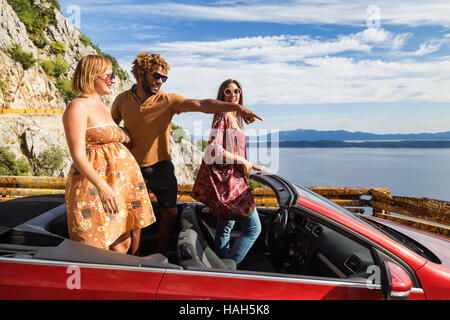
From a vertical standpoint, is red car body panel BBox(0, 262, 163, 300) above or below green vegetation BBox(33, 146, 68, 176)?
→ above

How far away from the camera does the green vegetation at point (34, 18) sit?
4150 cm

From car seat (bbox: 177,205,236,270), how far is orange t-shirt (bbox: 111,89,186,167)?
649 millimetres

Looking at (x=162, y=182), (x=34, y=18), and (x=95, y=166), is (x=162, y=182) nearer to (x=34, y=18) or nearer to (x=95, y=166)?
(x=95, y=166)

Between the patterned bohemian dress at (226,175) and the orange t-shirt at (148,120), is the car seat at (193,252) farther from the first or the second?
the orange t-shirt at (148,120)

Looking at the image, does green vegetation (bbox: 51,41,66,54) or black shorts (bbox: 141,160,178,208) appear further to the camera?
green vegetation (bbox: 51,41,66,54)

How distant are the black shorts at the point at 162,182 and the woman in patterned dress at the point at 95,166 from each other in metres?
0.63

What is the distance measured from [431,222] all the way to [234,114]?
3.77 metres

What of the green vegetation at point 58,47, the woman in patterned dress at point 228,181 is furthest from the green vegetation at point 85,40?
the woman in patterned dress at point 228,181

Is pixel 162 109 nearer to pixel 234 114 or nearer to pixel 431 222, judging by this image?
pixel 234 114

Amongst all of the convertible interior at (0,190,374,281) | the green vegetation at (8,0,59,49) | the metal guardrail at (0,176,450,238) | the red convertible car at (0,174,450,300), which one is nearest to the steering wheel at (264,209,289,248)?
the convertible interior at (0,190,374,281)

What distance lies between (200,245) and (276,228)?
1039 mm

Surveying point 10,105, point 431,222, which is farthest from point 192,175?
point 431,222

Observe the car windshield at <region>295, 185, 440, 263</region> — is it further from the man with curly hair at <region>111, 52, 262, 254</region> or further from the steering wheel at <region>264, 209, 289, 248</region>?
the man with curly hair at <region>111, 52, 262, 254</region>

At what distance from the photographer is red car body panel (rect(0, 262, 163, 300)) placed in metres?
1.65
